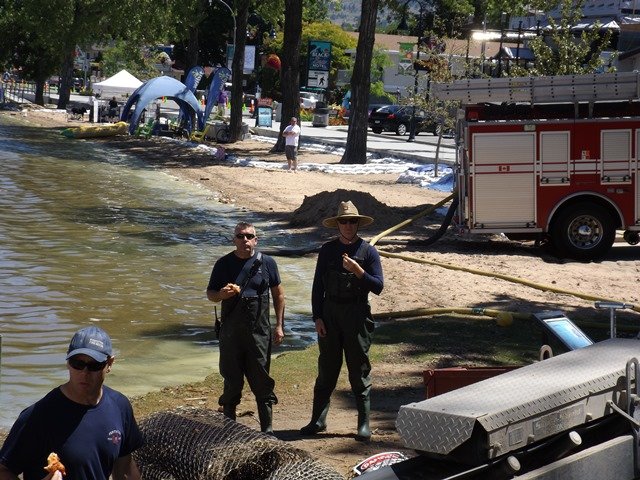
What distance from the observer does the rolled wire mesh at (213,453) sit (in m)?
7.10

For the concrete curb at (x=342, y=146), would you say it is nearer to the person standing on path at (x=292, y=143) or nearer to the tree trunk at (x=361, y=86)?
the tree trunk at (x=361, y=86)

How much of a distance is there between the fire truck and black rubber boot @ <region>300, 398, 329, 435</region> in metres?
10.7

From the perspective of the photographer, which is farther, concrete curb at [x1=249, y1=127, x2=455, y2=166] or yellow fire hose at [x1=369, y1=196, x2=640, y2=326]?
→ concrete curb at [x1=249, y1=127, x2=455, y2=166]

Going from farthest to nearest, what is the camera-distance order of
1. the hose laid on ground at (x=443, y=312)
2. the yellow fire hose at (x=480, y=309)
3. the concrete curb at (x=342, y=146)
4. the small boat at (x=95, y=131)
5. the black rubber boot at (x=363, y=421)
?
the small boat at (x=95, y=131) < the concrete curb at (x=342, y=146) < the hose laid on ground at (x=443, y=312) < the yellow fire hose at (x=480, y=309) < the black rubber boot at (x=363, y=421)

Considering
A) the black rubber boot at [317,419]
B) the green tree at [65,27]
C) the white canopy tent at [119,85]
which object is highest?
the green tree at [65,27]

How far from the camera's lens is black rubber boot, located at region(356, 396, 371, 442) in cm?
962

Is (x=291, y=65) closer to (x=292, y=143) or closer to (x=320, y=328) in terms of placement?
(x=292, y=143)

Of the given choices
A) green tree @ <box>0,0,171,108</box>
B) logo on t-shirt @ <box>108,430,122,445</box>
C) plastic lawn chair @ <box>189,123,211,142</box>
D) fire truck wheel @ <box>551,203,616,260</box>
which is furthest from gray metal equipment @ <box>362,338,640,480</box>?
green tree @ <box>0,0,171,108</box>

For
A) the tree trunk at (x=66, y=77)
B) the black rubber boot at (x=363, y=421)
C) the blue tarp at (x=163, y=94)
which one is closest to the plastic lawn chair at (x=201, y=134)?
the blue tarp at (x=163, y=94)

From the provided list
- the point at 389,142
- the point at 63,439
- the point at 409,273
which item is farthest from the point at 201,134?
the point at 63,439

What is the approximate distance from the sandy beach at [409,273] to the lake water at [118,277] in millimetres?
1262

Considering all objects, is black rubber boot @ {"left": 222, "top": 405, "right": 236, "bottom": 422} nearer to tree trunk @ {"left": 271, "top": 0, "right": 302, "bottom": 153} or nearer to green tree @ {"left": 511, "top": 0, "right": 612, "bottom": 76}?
green tree @ {"left": 511, "top": 0, "right": 612, "bottom": 76}

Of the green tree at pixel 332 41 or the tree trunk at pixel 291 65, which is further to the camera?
the green tree at pixel 332 41

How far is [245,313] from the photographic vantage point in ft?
30.3
